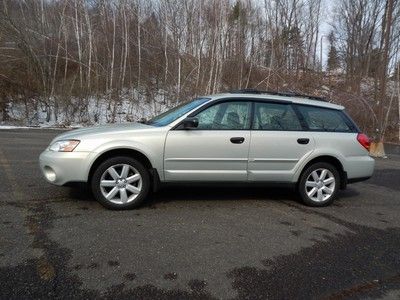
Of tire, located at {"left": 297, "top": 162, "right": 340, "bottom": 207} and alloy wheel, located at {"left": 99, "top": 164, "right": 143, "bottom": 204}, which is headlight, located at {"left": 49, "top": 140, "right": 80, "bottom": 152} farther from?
tire, located at {"left": 297, "top": 162, "right": 340, "bottom": 207}

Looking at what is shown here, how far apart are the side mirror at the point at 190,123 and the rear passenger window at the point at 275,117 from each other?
90 cm

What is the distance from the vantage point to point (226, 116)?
548 cm

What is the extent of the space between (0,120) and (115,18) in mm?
9919

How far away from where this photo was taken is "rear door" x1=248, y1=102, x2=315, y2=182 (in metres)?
5.48

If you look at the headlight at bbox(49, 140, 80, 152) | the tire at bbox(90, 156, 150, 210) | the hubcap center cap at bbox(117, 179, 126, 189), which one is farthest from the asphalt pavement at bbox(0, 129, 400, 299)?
the headlight at bbox(49, 140, 80, 152)

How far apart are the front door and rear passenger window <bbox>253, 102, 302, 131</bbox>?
0.56 ft

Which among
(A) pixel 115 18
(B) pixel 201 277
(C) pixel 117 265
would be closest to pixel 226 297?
(B) pixel 201 277

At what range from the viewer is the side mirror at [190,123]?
5.15 m

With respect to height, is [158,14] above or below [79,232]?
above

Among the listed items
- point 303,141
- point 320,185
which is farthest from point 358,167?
point 303,141

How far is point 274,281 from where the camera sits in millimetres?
3363

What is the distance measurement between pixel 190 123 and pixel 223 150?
603 millimetres

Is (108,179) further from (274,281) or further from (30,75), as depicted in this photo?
(30,75)

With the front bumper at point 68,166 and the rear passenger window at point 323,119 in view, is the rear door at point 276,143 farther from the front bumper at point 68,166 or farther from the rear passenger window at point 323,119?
the front bumper at point 68,166
